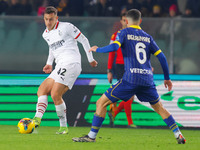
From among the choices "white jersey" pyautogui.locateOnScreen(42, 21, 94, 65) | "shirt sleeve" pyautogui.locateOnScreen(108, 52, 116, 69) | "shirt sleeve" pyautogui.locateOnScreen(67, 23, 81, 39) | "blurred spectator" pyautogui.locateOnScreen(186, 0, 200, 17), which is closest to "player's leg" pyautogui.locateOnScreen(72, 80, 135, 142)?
"white jersey" pyautogui.locateOnScreen(42, 21, 94, 65)

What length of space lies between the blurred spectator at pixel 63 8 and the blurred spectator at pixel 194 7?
9.87 feet

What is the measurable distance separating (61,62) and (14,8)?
16.5ft

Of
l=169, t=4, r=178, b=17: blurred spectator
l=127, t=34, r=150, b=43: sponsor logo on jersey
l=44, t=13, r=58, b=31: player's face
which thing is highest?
l=127, t=34, r=150, b=43: sponsor logo on jersey

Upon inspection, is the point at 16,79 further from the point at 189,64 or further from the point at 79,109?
the point at 189,64

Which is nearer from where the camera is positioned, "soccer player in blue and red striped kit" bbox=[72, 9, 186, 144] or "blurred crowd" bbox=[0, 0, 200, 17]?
"soccer player in blue and red striped kit" bbox=[72, 9, 186, 144]

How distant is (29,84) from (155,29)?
2.99 m

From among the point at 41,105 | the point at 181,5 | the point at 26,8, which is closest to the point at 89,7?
the point at 26,8

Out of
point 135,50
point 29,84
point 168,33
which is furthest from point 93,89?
point 135,50

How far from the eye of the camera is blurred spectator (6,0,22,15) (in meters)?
13.0

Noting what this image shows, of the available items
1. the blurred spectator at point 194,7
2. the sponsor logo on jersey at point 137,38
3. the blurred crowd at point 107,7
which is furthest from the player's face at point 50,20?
the blurred spectator at point 194,7

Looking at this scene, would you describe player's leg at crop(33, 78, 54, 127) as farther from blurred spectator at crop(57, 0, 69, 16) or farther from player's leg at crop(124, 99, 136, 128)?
blurred spectator at crop(57, 0, 69, 16)

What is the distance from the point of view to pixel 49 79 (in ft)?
28.0

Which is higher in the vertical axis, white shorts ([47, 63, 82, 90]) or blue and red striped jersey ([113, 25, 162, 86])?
blue and red striped jersey ([113, 25, 162, 86])

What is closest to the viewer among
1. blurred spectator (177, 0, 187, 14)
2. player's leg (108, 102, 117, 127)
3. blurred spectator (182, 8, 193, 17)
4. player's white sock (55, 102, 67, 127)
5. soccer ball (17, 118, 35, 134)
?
soccer ball (17, 118, 35, 134)
